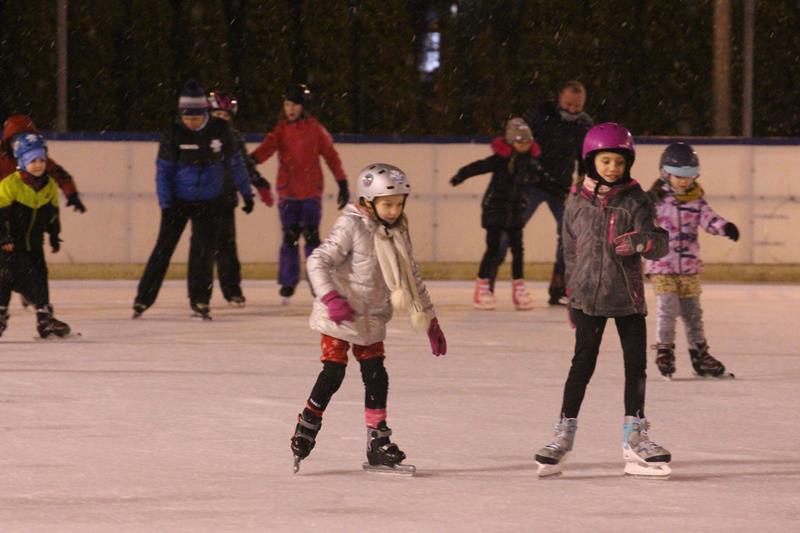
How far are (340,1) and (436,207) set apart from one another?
16.5m

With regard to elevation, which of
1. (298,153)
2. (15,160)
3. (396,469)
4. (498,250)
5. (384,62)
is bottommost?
(396,469)

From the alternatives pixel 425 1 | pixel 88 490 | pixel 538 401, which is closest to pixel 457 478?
pixel 88 490

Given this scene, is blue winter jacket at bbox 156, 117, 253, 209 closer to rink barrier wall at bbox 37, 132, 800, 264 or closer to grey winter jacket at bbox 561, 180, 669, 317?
rink barrier wall at bbox 37, 132, 800, 264

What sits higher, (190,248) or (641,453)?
(190,248)

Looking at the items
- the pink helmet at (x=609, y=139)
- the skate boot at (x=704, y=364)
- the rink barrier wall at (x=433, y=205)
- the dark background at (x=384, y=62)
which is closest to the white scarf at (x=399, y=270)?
the pink helmet at (x=609, y=139)

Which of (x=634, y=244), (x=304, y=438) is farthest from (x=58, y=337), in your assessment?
(x=634, y=244)

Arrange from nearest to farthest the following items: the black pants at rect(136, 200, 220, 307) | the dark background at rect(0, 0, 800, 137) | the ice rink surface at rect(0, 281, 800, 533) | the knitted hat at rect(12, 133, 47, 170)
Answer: the ice rink surface at rect(0, 281, 800, 533) → the knitted hat at rect(12, 133, 47, 170) → the black pants at rect(136, 200, 220, 307) → the dark background at rect(0, 0, 800, 137)

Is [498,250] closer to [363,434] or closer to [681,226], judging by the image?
[681,226]

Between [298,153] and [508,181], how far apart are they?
1765 mm

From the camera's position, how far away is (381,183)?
6.91m

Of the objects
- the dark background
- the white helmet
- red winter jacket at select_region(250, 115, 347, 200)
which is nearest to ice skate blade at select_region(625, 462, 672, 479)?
the white helmet

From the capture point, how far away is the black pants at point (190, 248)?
523 inches

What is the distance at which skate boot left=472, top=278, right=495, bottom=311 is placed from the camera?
14195 mm

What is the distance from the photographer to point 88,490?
658cm
